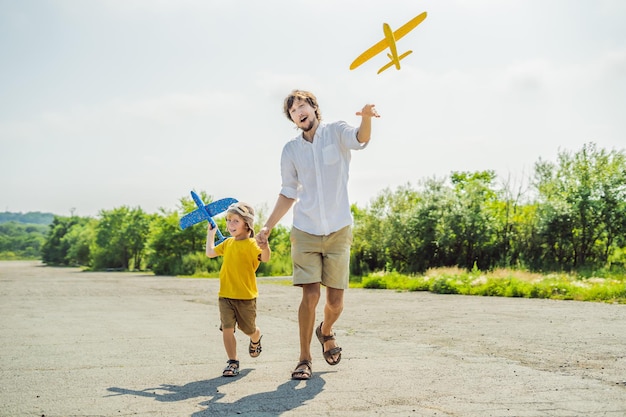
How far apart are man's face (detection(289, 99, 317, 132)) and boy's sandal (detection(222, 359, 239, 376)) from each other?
2.08 metres

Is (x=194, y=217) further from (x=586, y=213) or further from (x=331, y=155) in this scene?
(x=586, y=213)

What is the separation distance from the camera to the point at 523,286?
15156 millimetres

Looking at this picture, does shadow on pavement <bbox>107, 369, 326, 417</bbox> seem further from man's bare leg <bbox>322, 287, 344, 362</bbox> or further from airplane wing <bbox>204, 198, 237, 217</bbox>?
airplane wing <bbox>204, 198, 237, 217</bbox>

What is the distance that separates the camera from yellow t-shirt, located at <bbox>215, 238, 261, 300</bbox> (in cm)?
559

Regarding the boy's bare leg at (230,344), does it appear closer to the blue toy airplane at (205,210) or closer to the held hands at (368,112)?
the blue toy airplane at (205,210)

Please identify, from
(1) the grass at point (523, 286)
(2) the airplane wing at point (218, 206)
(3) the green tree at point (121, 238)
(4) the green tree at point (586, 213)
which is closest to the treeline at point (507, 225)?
(4) the green tree at point (586, 213)

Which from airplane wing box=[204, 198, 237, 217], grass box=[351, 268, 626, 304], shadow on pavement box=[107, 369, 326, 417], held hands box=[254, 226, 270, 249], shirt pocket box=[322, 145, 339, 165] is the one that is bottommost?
shadow on pavement box=[107, 369, 326, 417]

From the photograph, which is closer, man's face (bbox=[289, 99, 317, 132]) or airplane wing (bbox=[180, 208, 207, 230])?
man's face (bbox=[289, 99, 317, 132])

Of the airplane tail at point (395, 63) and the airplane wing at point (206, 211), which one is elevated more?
the airplane tail at point (395, 63)

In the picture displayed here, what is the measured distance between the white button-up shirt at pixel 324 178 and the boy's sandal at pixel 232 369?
4.16ft

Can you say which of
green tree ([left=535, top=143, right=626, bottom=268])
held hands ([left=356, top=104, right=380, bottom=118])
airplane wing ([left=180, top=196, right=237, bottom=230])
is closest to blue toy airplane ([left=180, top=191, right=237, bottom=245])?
airplane wing ([left=180, top=196, right=237, bottom=230])

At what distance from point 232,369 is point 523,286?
1147 cm

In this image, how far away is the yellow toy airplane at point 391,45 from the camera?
5008 mm

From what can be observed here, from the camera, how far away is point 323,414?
381 cm
